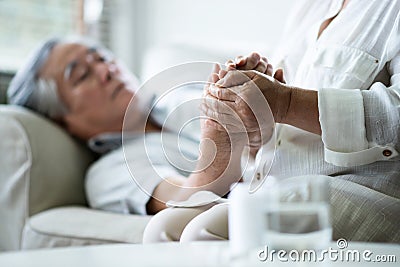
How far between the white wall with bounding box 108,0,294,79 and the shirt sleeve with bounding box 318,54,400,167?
3.29 ft

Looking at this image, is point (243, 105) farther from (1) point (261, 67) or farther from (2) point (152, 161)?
(2) point (152, 161)

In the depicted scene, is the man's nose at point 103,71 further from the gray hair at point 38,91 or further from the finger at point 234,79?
the finger at point 234,79

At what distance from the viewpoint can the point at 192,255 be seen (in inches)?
24.0

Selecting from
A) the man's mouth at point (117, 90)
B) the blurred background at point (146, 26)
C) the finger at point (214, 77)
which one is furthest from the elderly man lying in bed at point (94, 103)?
the finger at point (214, 77)

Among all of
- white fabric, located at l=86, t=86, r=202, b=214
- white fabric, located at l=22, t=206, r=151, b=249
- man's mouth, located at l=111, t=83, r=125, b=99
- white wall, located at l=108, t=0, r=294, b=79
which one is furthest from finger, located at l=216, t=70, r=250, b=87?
white wall, located at l=108, t=0, r=294, b=79

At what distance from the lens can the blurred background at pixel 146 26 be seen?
85.8 inches

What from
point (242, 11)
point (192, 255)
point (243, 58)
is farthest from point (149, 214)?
point (242, 11)

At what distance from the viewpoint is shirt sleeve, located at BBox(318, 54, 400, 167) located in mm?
874

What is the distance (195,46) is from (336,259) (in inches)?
58.3

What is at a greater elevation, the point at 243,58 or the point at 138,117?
the point at 243,58

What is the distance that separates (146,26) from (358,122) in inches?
79.4

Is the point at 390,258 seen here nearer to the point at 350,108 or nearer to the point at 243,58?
the point at 350,108

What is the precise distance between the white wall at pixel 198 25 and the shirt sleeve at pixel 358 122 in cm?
100

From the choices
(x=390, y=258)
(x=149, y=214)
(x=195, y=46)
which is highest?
(x=390, y=258)
